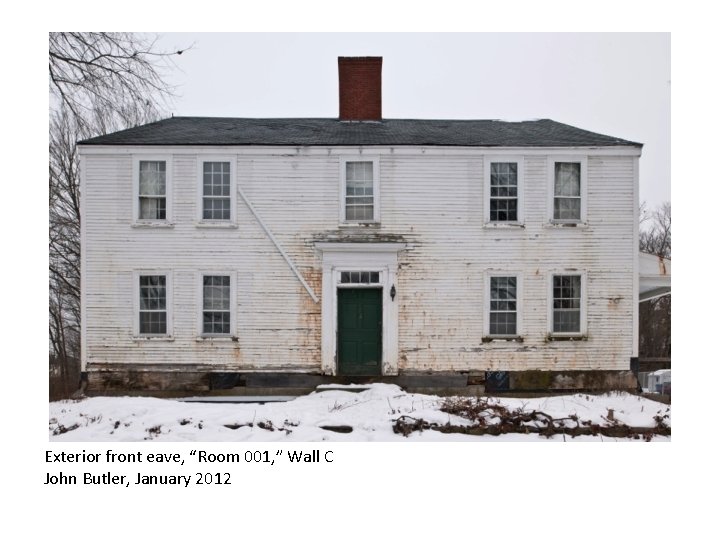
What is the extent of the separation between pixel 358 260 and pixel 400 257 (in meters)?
0.90

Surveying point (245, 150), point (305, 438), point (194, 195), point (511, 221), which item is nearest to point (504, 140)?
point (511, 221)

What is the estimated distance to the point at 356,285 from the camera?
1309 centimetres

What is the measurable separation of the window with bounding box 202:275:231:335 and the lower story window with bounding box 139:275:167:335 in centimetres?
83

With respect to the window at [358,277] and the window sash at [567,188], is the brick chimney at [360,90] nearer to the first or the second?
the window at [358,277]

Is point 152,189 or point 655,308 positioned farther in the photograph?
point 655,308

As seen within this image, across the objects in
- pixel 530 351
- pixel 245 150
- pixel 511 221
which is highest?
pixel 245 150

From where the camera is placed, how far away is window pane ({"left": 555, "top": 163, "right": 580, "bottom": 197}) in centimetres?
1305

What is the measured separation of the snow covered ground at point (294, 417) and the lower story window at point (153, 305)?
2.27 m

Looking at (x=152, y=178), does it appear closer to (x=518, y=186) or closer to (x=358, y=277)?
A: (x=358, y=277)

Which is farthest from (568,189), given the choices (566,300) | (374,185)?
(374,185)

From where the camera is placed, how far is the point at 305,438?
29.9ft
